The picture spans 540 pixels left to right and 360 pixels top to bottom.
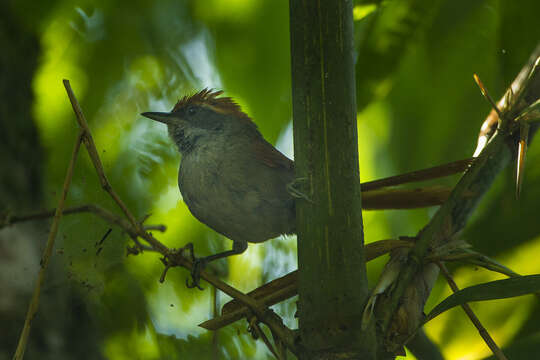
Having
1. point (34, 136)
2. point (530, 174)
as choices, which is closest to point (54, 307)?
point (34, 136)

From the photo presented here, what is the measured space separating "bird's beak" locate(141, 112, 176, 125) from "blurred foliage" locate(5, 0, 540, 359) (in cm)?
3

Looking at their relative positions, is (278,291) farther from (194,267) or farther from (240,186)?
(240,186)

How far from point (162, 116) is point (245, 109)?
0.91 ft

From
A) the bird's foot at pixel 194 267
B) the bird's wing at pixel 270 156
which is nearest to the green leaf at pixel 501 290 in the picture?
the bird's foot at pixel 194 267

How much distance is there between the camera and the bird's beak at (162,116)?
1.62 metres

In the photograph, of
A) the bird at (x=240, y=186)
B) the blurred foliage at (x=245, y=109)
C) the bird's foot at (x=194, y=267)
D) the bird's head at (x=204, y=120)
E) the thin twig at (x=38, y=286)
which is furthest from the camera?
the bird's head at (x=204, y=120)

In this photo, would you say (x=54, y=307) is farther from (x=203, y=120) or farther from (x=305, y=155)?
(x=305, y=155)

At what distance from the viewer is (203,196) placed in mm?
1634

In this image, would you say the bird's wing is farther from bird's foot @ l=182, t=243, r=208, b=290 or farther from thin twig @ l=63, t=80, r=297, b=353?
thin twig @ l=63, t=80, r=297, b=353

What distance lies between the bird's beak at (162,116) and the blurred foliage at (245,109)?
3cm

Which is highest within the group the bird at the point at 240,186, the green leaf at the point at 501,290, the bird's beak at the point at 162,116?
the bird's beak at the point at 162,116

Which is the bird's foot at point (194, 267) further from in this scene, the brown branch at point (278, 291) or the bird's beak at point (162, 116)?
the bird's beak at point (162, 116)

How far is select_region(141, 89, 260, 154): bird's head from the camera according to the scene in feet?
6.10

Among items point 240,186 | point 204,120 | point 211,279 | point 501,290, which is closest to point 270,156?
point 240,186
